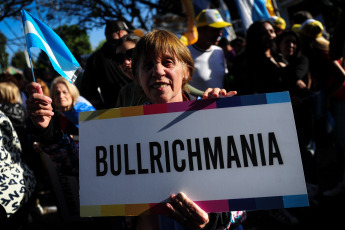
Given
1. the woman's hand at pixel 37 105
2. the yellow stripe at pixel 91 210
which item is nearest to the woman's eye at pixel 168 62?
the woman's hand at pixel 37 105

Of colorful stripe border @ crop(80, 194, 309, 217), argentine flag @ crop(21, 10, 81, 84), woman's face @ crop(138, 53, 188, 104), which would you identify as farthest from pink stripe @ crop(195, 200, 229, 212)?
argentine flag @ crop(21, 10, 81, 84)

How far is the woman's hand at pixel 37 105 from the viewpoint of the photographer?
1294 millimetres

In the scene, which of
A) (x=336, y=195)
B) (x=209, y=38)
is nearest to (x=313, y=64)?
(x=209, y=38)

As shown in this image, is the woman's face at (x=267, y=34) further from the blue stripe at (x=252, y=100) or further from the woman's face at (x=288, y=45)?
Result: the blue stripe at (x=252, y=100)

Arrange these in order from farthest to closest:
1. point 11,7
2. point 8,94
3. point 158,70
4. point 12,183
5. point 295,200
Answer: point 11,7 < point 8,94 < point 12,183 < point 158,70 < point 295,200

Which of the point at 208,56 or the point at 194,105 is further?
the point at 208,56

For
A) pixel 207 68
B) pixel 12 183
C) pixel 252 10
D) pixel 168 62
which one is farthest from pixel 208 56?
pixel 252 10

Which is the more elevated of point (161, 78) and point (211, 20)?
point (211, 20)

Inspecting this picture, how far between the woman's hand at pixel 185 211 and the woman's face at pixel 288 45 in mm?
2815

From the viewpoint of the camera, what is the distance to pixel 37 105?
1306mm

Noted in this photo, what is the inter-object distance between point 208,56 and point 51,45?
2235mm

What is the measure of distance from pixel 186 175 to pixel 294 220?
2.32 metres

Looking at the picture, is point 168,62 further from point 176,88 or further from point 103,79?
point 103,79

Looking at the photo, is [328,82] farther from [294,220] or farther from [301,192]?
[301,192]
